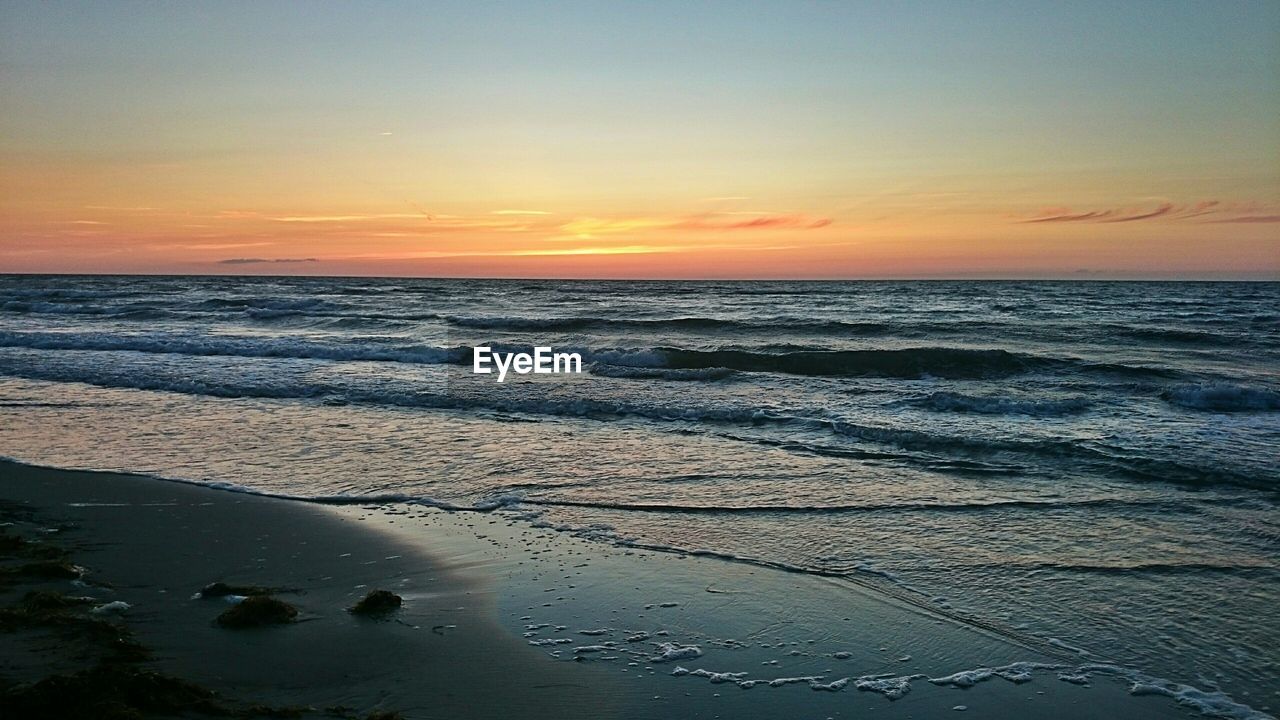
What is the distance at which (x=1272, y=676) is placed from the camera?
14.4 ft

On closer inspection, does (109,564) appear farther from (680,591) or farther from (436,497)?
(680,591)

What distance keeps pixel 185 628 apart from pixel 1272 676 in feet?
19.3

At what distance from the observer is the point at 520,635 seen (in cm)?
484

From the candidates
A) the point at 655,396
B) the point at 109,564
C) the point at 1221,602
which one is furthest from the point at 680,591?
the point at 655,396

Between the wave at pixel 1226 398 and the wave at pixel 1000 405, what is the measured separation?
1897 mm

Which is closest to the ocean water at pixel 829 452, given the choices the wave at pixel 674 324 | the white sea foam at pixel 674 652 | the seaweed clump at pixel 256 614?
the white sea foam at pixel 674 652

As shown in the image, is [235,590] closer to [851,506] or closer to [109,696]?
[109,696]

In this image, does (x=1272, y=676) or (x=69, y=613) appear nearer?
(x=1272, y=676)

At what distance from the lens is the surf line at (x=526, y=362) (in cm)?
1936

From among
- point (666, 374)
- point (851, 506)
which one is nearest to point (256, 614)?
point (851, 506)

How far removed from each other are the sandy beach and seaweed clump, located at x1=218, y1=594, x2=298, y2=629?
0.25 feet

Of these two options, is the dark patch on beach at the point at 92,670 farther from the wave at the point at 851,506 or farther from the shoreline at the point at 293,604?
the wave at the point at 851,506

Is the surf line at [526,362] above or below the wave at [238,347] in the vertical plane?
below

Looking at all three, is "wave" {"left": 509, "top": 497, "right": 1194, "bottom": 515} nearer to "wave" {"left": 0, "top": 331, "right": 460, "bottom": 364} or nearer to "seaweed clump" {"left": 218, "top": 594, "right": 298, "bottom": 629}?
"seaweed clump" {"left": 218, "top": 594, "right": 298, "bottom": 629}
